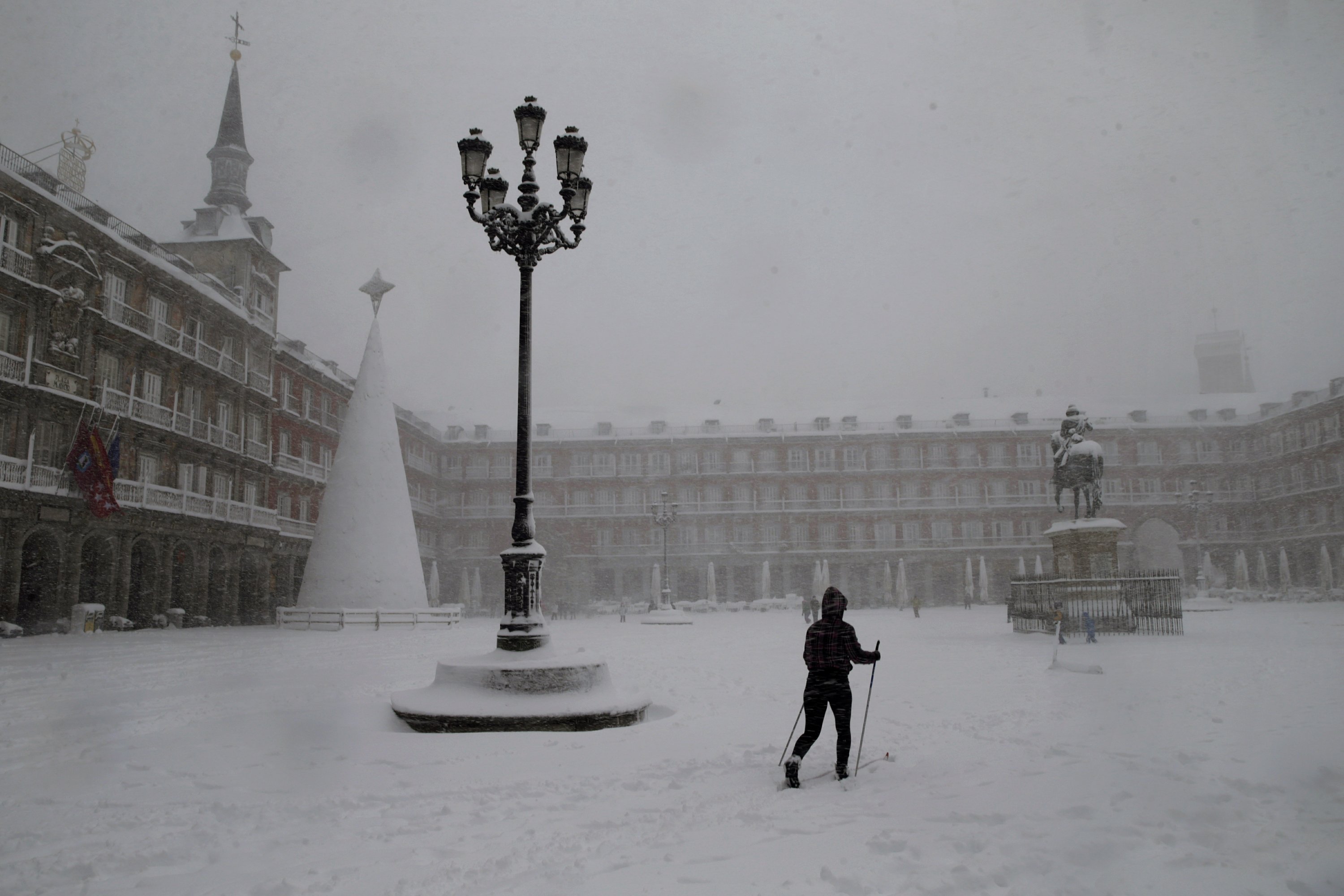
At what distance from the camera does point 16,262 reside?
18.2m

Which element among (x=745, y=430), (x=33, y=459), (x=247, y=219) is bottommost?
(x=33, y=459)

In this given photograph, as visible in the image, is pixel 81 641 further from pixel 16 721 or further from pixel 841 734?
pixel 841 734

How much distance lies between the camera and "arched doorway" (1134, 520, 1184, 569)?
46.8m

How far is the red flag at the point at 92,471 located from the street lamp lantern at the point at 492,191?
1644cm

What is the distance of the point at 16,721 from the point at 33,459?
15.1 m

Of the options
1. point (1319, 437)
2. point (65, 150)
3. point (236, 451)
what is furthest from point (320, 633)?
point (1319, 437)

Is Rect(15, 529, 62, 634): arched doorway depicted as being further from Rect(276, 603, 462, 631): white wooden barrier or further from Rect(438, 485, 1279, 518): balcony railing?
Rect(438, 485, 1279, 518): balcony railing

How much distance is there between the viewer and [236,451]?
27.2m

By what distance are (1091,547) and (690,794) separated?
46.3ft

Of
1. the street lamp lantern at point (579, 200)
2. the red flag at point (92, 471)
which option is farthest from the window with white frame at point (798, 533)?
the street lamp lantern at point (579, 200)

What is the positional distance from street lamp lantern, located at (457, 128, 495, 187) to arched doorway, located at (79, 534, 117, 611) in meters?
18.9

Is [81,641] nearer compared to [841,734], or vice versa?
[841,734]

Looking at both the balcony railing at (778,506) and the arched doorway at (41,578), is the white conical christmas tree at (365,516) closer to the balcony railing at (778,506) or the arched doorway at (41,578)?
the arched doorway at (41,578)

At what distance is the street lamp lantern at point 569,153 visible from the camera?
796 centimetres
